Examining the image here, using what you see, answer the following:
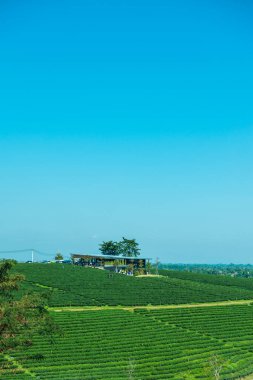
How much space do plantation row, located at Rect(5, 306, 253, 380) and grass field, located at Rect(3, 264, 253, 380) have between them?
9 centimetres

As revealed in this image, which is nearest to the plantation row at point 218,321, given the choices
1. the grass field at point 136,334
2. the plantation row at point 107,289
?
the grass field at point 136,334

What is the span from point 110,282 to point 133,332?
142ft

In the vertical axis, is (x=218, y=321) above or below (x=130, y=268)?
below

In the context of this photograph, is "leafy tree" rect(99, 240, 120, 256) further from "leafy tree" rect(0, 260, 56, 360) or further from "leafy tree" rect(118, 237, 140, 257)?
"leafy tree" rect(0, 260, 56, 360)

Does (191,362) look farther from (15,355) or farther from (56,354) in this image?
(15,355)

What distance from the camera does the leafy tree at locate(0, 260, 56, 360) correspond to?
2758cm

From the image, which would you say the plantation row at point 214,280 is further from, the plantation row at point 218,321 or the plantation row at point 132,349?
the plantation row at point 132,349

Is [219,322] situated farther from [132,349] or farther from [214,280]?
[214,280]

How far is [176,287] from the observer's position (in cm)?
10706

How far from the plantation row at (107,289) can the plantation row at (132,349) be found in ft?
36.5

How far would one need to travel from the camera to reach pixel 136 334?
60562 millimetres

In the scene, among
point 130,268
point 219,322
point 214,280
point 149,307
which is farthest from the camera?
point 214,280

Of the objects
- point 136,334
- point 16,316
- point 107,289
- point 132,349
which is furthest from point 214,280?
point 16,316

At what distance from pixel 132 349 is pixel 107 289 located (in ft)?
139
